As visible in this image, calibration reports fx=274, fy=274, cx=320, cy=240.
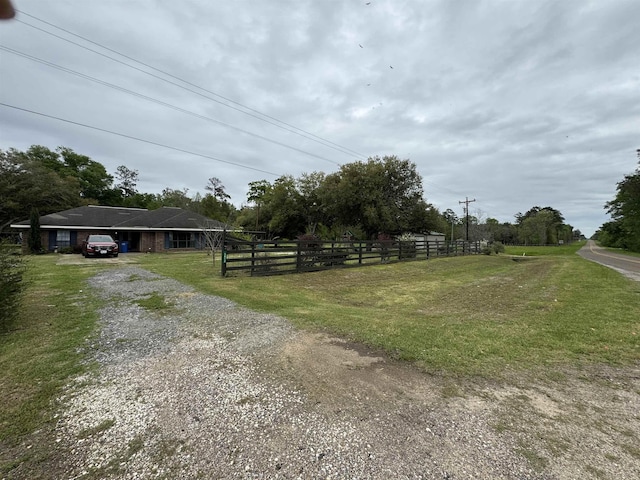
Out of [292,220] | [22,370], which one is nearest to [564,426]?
[22,370]

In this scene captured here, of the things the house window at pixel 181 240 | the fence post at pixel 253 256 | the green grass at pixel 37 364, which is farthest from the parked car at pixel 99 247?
the fence post at pixel 253 256

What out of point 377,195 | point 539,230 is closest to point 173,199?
point 377,195

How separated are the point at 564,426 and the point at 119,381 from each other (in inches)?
164

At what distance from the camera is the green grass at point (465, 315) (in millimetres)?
3674

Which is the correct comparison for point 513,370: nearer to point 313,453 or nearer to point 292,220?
point 313,453

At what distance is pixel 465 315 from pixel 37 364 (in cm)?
679

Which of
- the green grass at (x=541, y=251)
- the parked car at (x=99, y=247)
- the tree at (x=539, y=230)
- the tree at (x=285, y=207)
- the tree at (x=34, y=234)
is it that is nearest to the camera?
the parked car at (x=99, y=247)

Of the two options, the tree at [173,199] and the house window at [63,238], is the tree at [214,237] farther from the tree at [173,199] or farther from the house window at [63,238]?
the tree at [173,199]

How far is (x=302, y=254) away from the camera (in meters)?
11.7

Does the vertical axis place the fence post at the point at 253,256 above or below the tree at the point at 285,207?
below

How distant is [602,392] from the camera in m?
2.79

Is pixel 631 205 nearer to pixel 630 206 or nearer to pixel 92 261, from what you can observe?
pixel 630 206

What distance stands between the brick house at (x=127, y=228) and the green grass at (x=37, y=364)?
552 inches

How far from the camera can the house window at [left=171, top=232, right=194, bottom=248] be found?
2467 centimetres
